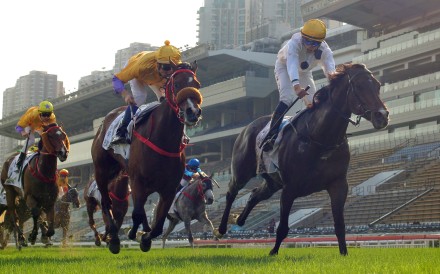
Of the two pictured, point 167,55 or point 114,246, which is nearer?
point 114,246

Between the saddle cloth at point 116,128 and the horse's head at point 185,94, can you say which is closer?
the horse's head at point 185,94

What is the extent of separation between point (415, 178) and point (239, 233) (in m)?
8.40

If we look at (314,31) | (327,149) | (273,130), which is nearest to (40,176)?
(273,130)

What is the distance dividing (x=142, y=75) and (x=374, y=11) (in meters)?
40.8

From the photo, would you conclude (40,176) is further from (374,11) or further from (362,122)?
(374,11)

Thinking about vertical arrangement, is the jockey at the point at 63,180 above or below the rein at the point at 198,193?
above

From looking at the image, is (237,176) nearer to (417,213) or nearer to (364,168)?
(417,213)

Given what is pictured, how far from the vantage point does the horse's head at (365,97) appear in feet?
27.8

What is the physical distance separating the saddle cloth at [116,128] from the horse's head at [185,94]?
675 mm

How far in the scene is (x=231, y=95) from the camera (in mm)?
57594

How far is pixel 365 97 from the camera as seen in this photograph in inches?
342

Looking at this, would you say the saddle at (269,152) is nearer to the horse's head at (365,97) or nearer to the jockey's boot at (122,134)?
the horse's head at (365,97)

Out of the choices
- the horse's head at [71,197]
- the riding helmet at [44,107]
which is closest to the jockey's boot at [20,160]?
the riding helmet at [44,107]

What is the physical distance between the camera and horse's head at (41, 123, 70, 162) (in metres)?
12.8
